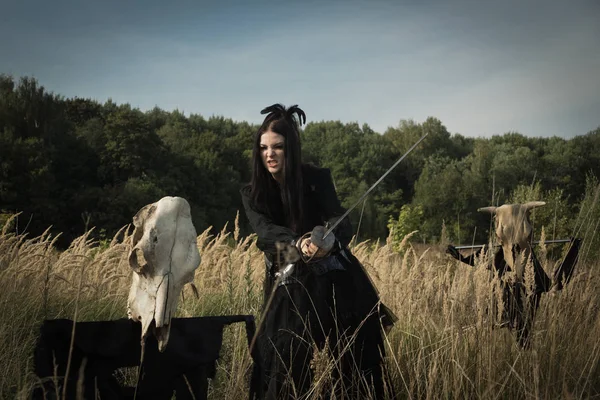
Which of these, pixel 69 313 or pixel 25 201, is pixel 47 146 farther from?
pixel 69 313

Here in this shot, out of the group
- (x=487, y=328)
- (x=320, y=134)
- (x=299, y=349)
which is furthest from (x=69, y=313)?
(x=320, y=134)

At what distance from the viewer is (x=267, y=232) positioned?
2.56 meters

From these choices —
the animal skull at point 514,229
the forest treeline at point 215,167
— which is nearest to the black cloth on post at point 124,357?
the animal skull at point 514,229

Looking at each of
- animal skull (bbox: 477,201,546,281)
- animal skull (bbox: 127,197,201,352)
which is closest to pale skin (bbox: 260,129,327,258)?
animal skull (bbox: 127,197,201,352)

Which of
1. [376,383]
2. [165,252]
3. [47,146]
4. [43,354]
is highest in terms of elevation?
[47,146]

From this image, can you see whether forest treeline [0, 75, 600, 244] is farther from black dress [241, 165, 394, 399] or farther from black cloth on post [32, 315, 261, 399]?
black cloth on post [32, 315, 261, 399]

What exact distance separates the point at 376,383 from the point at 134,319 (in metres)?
1.36

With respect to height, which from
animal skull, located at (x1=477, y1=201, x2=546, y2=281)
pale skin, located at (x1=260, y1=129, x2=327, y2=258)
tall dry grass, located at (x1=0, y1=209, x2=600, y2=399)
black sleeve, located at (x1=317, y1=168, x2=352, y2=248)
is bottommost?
tall dry grass, located at (x1=0, y1=209, x2=600, y2=399)

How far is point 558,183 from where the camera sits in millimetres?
Result: 33531

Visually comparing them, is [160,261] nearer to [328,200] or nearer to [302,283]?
[302,283]

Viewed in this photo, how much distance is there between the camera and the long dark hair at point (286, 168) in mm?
2691

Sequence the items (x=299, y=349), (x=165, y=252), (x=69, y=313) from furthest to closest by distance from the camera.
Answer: (x=69, y=313)
(x=299, y=349)
(x=165, y=252)

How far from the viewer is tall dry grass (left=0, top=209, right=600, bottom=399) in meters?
2.63

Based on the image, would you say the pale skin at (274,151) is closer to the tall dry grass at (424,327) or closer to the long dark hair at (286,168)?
the long dark hair at (286,168)
